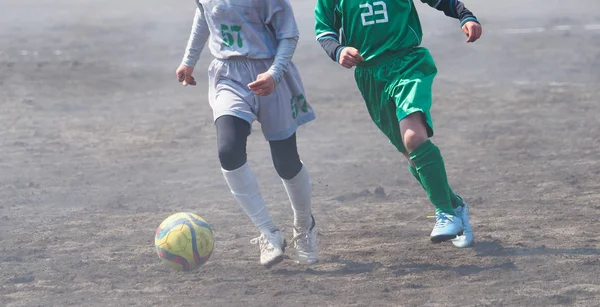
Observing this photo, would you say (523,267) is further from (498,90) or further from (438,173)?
(498,90)

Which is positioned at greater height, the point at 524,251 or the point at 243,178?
the point at 243,178

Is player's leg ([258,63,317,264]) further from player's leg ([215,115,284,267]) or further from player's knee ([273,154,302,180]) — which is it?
player's leg ([215,115,284,267])

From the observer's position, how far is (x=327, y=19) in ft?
19.1

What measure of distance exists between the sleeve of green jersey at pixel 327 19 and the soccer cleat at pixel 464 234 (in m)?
1.28

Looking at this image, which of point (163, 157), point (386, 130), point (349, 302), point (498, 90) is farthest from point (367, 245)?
point (498, 90)

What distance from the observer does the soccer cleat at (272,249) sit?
18.2 ft

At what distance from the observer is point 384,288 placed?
5191 mm

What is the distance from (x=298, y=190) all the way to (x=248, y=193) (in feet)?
1.11

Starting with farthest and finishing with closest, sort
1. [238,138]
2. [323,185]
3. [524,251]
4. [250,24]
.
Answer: [323,185] < [524,251] < [250,24] < [238,138]

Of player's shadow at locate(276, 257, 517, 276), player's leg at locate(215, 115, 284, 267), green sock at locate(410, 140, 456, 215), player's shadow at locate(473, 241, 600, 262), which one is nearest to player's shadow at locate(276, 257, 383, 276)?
player's shadow at locate(276, 257, 517, 276)

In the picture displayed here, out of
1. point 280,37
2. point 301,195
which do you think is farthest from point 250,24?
point 301,195

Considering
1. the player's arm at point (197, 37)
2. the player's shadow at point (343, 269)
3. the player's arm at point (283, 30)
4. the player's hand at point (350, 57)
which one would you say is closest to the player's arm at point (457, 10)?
the player's hand at point (350, 57)

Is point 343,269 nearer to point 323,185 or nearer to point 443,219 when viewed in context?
point 443,219

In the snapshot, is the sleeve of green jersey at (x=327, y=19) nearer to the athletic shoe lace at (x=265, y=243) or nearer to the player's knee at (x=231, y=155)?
the player's knee at (x=231, y=155)
